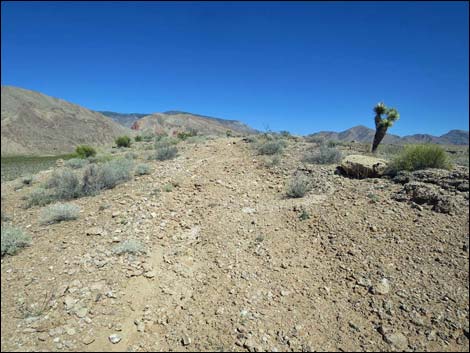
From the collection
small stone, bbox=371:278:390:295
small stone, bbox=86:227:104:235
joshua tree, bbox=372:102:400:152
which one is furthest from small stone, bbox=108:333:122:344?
joshua tree, bbox=372:102:400:152

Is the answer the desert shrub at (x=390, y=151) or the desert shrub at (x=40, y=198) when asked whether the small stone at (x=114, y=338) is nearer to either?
the desert shrub at (x=40, y=198)

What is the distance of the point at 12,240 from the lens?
4.87m

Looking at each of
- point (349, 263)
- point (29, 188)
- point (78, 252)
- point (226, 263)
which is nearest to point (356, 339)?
point (349, 263)

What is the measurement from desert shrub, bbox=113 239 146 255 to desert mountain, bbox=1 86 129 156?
196 ft

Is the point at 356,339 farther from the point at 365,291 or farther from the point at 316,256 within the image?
the point at 316,256

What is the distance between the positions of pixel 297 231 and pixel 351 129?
111221 millimetres

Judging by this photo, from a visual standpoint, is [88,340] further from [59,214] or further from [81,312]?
[59,214]

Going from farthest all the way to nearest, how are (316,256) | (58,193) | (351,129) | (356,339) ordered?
(351,129), (58,193), (316,256), (356,339)

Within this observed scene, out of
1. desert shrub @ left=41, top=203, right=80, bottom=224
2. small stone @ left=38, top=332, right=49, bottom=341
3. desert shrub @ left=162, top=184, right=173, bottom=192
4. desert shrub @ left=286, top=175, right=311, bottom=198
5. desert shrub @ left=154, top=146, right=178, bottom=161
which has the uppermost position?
desert shrub @ left=154, top=146, right=178, bottom=161

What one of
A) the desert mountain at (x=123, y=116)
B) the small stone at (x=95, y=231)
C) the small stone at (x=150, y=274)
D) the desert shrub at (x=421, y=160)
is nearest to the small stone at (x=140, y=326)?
the small stone at (x=150, y=274)

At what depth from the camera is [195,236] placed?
5.56 m

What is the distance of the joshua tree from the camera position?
13445mm

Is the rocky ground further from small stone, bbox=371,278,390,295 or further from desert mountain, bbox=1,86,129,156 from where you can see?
desert mountain, bbox=1,86,129,156

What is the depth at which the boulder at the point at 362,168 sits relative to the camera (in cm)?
727
